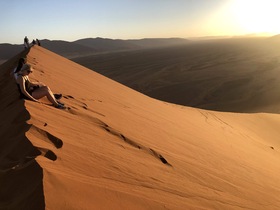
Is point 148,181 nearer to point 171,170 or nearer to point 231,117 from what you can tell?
point 171,170

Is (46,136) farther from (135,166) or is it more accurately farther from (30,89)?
(30,89)

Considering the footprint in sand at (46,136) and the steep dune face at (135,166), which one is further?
the footprint in sand at (46,136)

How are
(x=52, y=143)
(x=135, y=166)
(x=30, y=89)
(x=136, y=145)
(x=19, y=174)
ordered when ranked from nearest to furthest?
1. (x=19, y=174)
2. (x=52, y=143)
3. (x=135, y=166)
4. (x=136, y=145)
5. (x=30, y=89)

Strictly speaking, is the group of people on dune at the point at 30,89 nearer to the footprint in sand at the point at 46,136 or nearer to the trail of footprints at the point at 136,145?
the trail of footprints at the point at 136,145

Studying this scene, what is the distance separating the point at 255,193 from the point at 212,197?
2.76 ft

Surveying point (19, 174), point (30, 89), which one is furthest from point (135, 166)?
point (30, 89)

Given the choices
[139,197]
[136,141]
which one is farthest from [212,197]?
[136,141]

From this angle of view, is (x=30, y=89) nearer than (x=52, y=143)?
No

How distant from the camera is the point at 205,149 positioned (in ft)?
17.5

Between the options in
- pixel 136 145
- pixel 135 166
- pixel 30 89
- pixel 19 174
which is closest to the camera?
pixel 19 174

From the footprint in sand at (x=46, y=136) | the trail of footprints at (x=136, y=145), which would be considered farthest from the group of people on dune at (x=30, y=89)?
the footprint in sand at (x=46, y=136)

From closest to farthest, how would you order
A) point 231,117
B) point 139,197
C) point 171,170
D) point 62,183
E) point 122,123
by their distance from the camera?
point 62,183, point 139,197, point 171,170, point 122,123, point 231,117

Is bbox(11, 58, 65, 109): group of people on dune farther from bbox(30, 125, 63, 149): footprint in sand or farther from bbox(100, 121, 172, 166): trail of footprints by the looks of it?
bbox(30, 125, 63, 149): footprint in sand

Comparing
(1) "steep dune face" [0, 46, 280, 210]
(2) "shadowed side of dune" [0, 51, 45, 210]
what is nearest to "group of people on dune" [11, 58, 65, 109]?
(1) "steep dune face" [0, 46, 280, 210]
